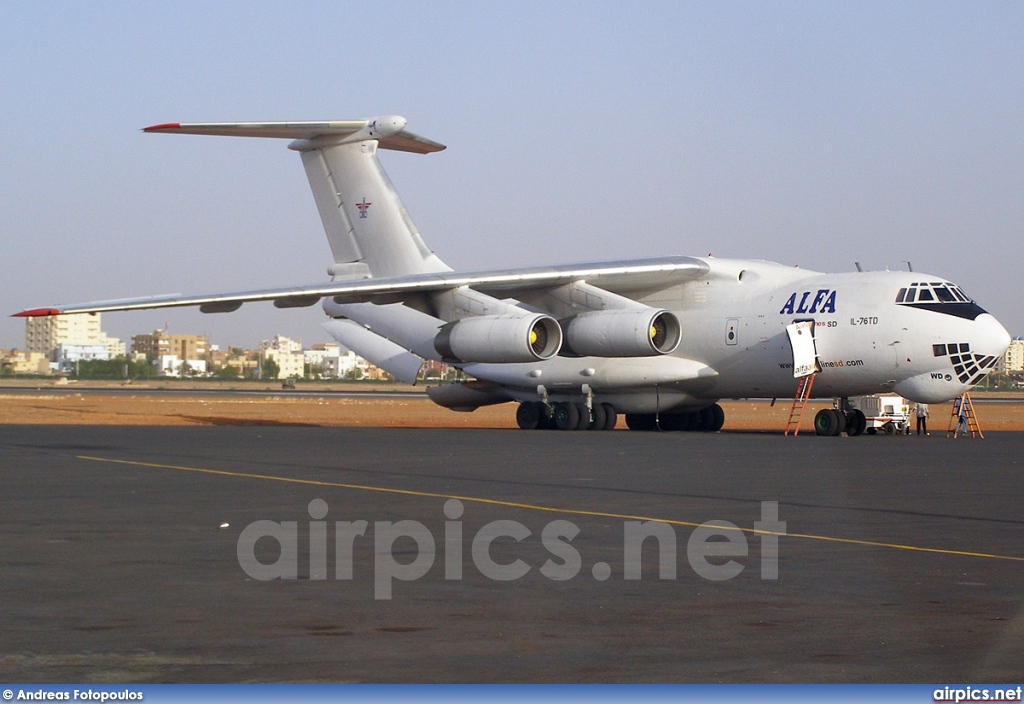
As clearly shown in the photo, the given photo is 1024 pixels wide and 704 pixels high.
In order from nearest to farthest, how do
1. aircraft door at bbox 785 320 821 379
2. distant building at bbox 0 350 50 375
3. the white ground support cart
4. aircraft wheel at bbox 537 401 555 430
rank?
aircraft door at bbox 785 320 821 379 → the white ground support cart → aircraft wheel at bbox 537 401 555 430 → distant building at bbox 0 350 50 375

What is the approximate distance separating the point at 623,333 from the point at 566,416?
11.9ft

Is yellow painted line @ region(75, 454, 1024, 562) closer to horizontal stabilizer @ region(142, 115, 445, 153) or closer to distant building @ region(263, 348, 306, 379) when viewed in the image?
horizontal stabilizer @ region(142, 115, 445, 153)

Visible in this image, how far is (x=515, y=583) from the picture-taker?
6.59m

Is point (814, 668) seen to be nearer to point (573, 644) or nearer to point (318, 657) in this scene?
point (573, 644)

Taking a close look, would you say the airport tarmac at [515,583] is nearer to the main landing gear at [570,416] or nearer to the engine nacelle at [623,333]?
the engine nacelle at [623,333]

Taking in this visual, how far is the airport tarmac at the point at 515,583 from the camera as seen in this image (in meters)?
4.70

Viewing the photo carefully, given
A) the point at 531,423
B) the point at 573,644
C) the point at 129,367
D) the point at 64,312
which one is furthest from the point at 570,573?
the point at 129,367

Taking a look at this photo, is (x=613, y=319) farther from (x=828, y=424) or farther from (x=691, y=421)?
(x=691, y=421)

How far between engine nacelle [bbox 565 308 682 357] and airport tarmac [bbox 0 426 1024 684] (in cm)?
966

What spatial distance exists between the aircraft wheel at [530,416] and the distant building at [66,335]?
13449 centimetres

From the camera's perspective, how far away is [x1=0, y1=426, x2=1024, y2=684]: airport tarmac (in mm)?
4695

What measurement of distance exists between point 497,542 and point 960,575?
2782mm

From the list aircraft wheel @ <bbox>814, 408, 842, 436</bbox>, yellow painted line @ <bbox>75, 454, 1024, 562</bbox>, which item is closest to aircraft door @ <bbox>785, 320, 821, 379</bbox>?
aircraft wheel @ <bbox>814, 408, 842, 436</bbox>

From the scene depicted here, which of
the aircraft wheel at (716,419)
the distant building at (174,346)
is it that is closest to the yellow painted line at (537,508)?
the aircraft wheel at (716,419)
